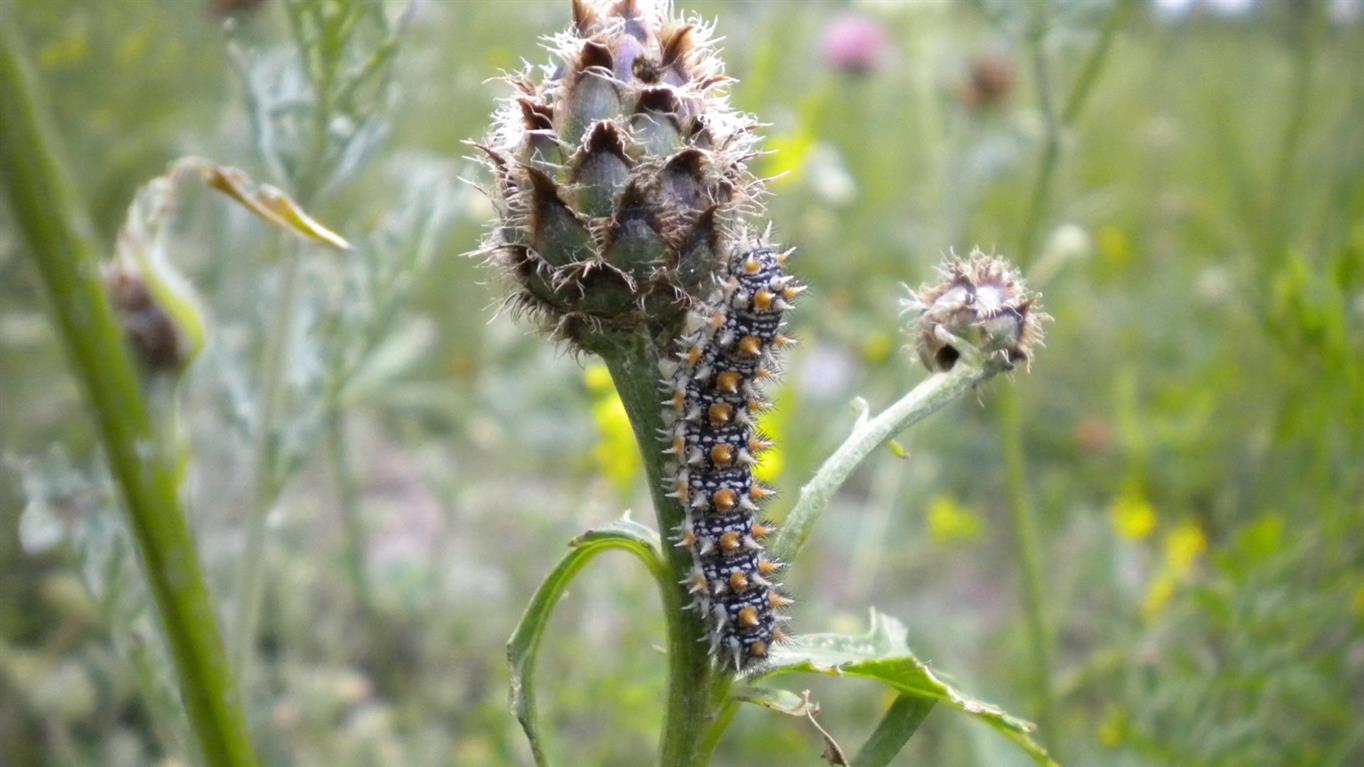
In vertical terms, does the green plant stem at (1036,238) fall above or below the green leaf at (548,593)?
above

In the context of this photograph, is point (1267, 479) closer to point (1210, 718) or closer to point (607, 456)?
point (1210, 718)

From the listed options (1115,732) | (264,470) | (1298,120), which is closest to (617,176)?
(264,470)

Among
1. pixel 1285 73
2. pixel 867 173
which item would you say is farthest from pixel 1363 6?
pixel 1285 73

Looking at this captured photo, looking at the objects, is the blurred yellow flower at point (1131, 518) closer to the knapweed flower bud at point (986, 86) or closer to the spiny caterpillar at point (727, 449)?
the knapweed flower bud at point (986, 86)

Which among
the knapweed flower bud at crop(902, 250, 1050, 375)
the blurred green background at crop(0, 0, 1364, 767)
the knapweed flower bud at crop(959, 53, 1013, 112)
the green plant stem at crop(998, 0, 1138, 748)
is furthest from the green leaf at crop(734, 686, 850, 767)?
the knapweed flower bud at crop(959, 53, 1013, 112)

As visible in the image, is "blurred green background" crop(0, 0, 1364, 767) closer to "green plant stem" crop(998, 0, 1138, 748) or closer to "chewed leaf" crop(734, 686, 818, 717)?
"green plant stem" crop(998, 0, 1138, 748)

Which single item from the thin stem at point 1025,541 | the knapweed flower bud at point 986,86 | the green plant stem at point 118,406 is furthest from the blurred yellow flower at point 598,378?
the knapweed flower bud at point 986,86

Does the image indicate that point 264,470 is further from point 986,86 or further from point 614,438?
point 986,86
